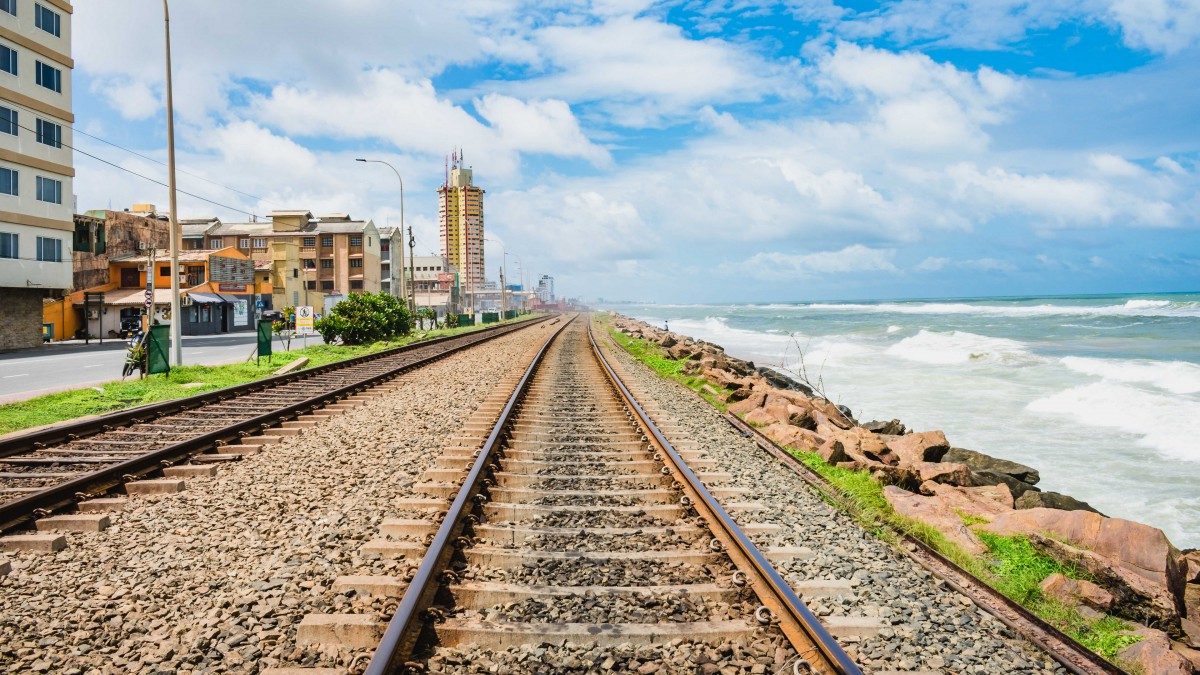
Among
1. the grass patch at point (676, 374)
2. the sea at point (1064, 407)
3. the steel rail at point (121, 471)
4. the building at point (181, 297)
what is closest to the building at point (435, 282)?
the building at point (181, 297)

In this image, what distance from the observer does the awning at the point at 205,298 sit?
44.5 meters

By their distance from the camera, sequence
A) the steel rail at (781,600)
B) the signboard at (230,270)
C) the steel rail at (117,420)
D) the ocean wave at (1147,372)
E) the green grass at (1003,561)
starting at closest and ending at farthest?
the steel rail at (781,600)
the green grass at (1003,561)
the steel rail at (117,420)
the ocean wave at (1147,372)
the signboard at (230,270)

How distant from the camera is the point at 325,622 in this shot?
3607mm

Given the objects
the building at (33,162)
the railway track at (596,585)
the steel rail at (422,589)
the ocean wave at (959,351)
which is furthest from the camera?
the building at (33,162)

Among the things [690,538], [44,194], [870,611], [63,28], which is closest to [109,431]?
[690,538]

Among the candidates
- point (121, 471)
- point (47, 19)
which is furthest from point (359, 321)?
point (121, 471)

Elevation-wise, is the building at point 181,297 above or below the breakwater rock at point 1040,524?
above

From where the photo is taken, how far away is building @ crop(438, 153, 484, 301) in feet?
625

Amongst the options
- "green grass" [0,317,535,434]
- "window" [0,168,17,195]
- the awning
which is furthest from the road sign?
the awning

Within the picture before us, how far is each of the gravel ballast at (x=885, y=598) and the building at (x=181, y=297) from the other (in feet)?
135

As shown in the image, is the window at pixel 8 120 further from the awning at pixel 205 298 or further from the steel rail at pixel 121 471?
the steel rail at pixel 121 471

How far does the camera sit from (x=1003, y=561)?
219 inches

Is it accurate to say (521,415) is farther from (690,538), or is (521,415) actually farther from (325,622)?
(325,622)

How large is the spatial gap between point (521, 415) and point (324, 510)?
4.68m
